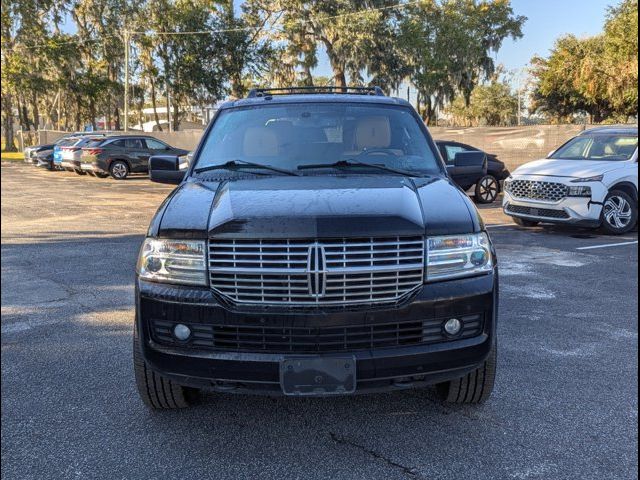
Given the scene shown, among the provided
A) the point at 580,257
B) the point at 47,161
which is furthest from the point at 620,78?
the point at 47,161

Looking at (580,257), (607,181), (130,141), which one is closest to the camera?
(580,257)

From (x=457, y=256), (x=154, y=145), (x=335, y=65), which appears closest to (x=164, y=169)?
(x=457, y=256)

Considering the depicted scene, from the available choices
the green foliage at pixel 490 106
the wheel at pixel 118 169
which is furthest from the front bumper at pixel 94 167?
the green foliage at pixel 490 106

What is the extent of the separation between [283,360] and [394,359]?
1.76 feet

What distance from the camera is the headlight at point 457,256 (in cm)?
288

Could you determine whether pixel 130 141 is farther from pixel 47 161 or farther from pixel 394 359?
pixel 394 359

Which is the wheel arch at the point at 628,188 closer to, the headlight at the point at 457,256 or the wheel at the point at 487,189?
the wheel at the point at 487,189

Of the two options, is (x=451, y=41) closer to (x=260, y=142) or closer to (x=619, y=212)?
(x=619, y=212)

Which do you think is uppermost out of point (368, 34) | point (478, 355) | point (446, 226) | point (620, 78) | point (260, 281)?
point (368, 34)

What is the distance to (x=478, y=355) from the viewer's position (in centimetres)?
296

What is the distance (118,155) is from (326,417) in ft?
67.5

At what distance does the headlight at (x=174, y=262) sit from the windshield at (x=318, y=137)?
1149mm

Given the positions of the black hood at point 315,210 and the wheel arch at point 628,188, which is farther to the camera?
the wheel arch at point 628,188

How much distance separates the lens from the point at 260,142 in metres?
4.11
